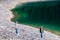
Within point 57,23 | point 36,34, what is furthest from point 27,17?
point 36,34

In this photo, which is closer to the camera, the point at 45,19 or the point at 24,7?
the point at 45,19

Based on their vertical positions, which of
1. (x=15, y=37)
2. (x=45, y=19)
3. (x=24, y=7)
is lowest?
(x=15, y=37)

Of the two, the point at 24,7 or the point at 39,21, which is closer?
the point at 39,21

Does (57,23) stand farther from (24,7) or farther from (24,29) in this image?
(24,7)

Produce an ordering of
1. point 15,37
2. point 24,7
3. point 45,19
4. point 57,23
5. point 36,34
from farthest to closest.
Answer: point 24,7
point 45,19
point 57,23
point 36,34
point 15,37

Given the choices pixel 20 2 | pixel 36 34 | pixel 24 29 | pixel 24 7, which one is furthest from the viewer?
pixel 20 2

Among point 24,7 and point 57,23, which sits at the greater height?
point 24,7

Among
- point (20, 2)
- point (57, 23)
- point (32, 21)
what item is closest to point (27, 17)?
point (32, 21)

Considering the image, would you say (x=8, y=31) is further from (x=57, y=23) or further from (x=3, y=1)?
(x=3, y=1)

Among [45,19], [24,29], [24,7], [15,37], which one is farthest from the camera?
[24,7]
